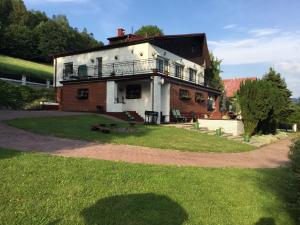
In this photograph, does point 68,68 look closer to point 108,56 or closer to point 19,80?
point 19,80

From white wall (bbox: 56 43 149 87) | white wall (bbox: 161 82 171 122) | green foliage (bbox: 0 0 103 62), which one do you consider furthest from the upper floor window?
green foliage (bbox: 0 0 103 62)

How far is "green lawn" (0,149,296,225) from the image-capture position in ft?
16.4

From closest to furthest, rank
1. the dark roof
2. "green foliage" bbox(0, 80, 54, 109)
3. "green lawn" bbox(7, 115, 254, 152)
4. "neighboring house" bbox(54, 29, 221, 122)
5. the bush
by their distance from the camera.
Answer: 1. the bush
2. "green lawn" bbox(7, 115, 254, 152)
3. "neighboring house" bbox(54, 29, 221, 122)
4. "green foliage" bbox(0, 80, 54, 109)
5. the dark roof

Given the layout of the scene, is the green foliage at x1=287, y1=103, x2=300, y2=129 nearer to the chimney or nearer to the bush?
the chimney

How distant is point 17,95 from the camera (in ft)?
84.1

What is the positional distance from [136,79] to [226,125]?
7016 millimetres

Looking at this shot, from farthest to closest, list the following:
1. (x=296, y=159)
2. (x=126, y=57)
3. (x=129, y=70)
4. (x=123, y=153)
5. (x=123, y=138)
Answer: (x=126, y=57) → (x=129, y=70) → (x=123, y=138) → (x=123, y=153) → (x=296, y=159)

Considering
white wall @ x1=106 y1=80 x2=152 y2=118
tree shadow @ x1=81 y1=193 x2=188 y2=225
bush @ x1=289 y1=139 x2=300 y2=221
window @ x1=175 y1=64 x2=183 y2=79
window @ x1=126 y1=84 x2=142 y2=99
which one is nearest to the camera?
tree shadow @ x1=81 y1=193 x2=188 y2=225

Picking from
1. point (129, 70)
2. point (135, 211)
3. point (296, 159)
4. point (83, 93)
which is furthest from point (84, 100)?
point (296, 159)

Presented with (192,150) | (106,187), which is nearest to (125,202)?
(106,187)

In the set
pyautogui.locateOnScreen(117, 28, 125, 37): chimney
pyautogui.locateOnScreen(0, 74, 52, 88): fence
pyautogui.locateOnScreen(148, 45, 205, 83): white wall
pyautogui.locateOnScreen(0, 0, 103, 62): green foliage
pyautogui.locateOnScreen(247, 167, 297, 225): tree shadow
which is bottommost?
pyautogui.locateOnScreen(247, 167, 297, 225): tree shadow

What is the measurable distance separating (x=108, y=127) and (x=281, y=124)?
26.7 meters

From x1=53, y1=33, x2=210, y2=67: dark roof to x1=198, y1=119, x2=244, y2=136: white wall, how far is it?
781 centimetres

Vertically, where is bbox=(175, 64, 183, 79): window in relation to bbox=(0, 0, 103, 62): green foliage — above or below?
below
